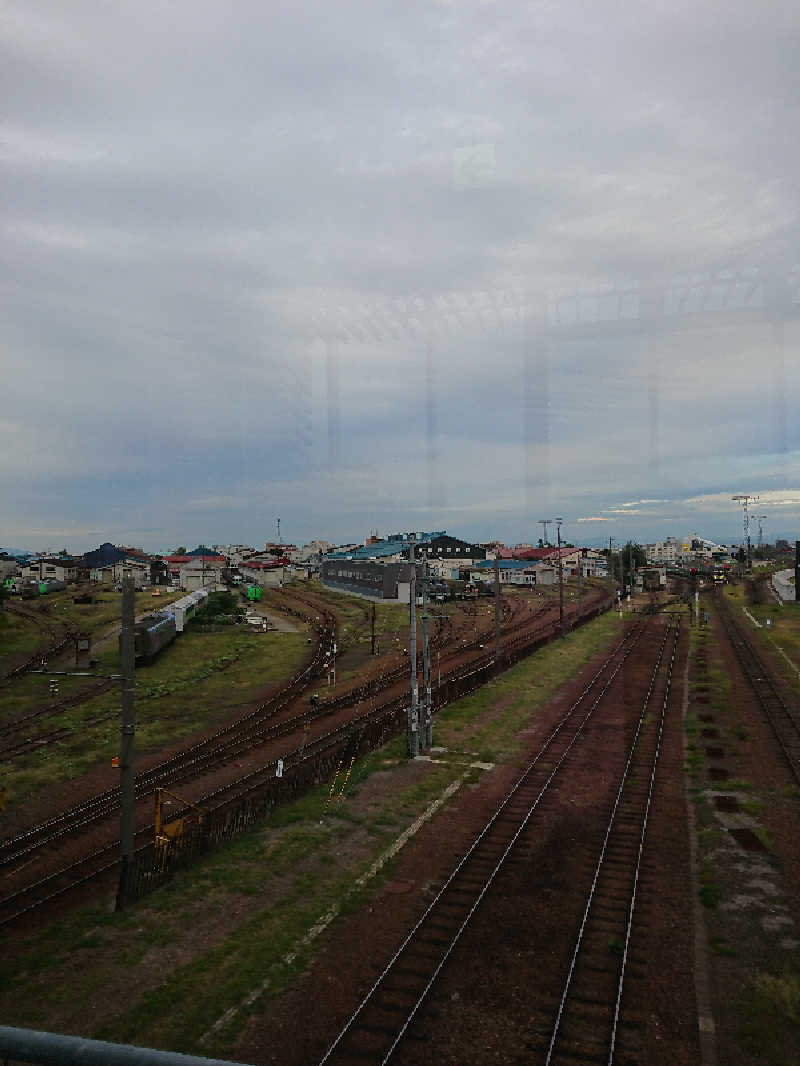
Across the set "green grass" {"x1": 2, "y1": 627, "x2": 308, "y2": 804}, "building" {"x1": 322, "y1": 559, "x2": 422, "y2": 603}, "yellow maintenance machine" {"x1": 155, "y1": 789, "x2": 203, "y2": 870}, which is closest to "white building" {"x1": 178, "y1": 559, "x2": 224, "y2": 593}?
"building" {"x1": 322, "y1": 559, "x2": 422, "y2": 603}

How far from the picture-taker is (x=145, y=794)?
23.3m

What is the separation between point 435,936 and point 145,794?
41.8 ft

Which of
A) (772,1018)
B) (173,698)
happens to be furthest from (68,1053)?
(173,698)

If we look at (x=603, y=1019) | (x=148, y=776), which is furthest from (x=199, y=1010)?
(x=148, y=776)

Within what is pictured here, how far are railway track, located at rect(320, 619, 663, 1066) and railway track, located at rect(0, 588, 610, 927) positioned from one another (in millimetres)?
7081

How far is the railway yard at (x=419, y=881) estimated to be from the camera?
11.7 metres

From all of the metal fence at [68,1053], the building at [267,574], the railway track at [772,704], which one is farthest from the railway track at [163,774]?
the building at [267,574]

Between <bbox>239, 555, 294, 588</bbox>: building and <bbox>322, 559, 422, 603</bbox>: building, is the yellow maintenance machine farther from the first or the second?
<bbox>239, 555, 294, 588</bbox>: building

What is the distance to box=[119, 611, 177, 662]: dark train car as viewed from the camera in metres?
45.2

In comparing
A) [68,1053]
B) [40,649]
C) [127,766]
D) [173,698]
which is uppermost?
[68,1053]

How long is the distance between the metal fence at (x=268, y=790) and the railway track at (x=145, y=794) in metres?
0.08

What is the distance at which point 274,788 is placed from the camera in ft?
69.3

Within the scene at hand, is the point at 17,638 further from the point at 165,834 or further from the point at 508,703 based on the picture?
the point at 165,834

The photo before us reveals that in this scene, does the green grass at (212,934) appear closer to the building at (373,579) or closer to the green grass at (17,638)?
the green grass at (17,638)
